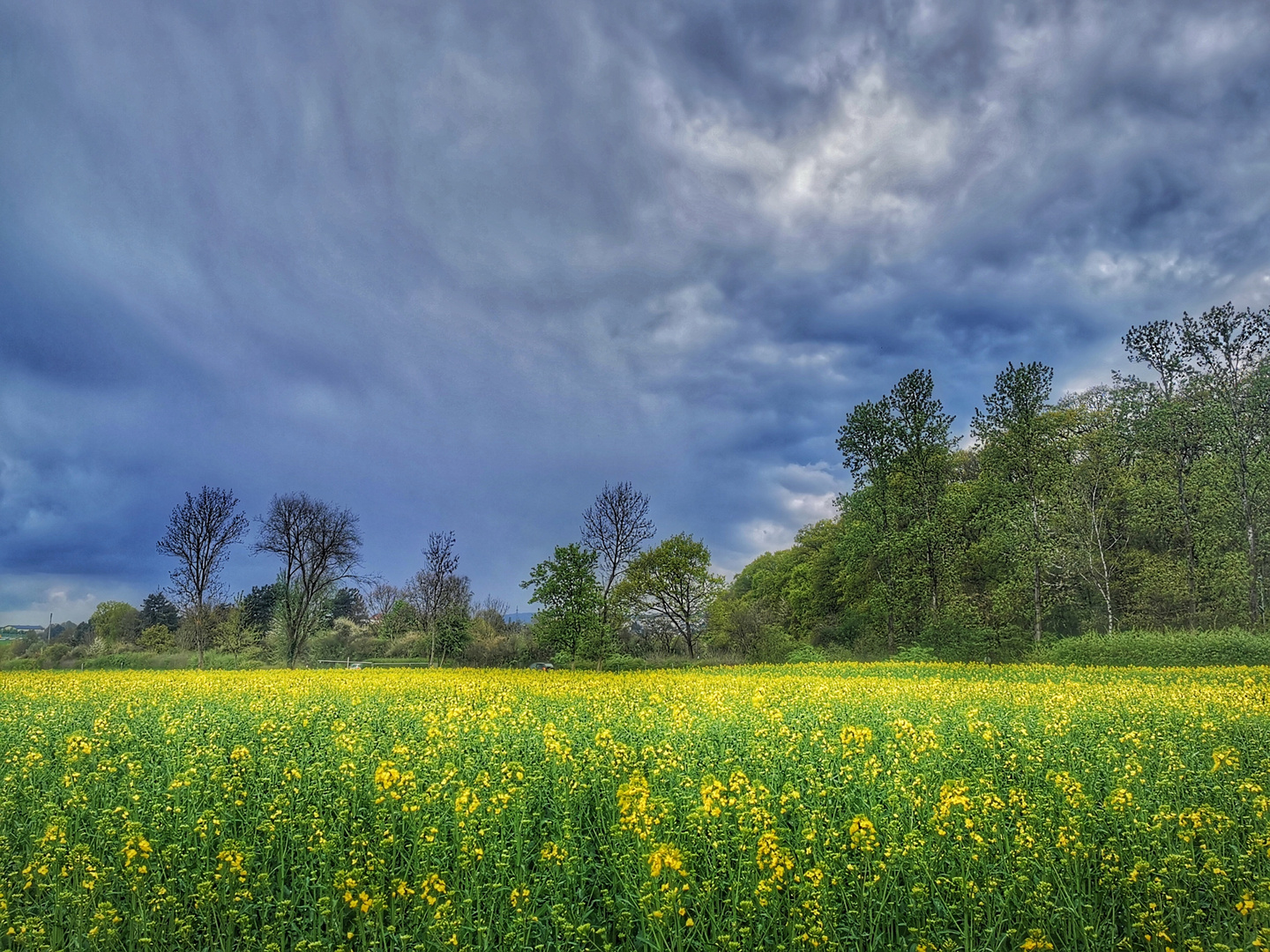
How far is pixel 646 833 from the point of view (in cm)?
421

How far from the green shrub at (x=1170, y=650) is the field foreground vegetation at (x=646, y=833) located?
1436 cm

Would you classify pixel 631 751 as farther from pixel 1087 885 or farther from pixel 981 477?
pixel 981 477

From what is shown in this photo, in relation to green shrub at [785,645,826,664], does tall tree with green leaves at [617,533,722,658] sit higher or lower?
higher

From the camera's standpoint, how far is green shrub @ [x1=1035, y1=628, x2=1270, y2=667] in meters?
20.1

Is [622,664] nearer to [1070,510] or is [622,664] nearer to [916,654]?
[916,654]

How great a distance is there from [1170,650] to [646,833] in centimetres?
2533

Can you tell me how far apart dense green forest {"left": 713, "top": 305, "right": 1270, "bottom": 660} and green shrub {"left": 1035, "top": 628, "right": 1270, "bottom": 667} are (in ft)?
16.6

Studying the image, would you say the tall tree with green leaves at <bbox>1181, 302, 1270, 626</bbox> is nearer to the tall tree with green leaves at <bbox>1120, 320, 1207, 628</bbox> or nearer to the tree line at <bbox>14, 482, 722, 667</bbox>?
the tall tree with green leaves at <bbox>1120, 320, 1207, 628</bbox>

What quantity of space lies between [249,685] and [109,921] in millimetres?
14460

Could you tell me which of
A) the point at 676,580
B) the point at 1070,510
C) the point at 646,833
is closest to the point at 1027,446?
the point at 1070,510

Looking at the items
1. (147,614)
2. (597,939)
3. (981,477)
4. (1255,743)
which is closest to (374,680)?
(597,939)

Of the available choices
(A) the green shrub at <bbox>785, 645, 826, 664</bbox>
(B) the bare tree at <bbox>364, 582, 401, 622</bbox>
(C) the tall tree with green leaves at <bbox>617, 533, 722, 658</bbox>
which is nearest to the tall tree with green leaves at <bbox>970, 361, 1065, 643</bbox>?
(A) the green shrub at <bbox>785, 645, 826, 664</bbox>

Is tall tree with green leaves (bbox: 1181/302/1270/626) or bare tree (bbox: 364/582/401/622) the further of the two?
bare tree (bbox: 364/582/401/622)

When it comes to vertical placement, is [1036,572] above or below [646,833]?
above
